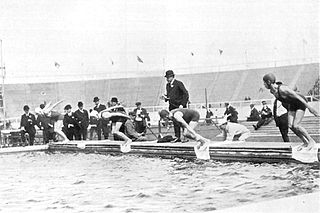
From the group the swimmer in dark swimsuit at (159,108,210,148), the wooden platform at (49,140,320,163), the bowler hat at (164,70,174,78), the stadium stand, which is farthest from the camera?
the swimmer in dark swimsuit at (159,108,210,148)

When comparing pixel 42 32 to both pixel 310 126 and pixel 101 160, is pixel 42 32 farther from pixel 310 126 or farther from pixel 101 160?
pixel 310 126

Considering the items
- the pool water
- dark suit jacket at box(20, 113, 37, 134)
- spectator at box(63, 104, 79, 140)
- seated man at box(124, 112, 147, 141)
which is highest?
dark suit jacket at box(20, 113, 37, 134)

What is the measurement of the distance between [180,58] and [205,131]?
30.1 inches

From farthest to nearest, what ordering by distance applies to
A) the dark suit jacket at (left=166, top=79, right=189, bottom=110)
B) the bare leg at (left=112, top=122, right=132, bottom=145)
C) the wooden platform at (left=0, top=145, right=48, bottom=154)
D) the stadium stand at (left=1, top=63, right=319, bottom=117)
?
1. the bare leg at (left=112, top=122, right=132, bottom=145)
2. the dark suit jacket at (left=166, top=79, right=189, bottom=110)
3. the wooden platform at (left=0, top=145, right=48, bottom=154)
4. the stadium stand at (left=1, top=63, right=319, bottom=117)

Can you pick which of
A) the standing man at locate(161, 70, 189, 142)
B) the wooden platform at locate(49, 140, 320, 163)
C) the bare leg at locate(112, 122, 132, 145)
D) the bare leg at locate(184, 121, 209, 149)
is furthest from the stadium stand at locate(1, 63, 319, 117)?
the bare leg at locate(112, 122, 132, 145)

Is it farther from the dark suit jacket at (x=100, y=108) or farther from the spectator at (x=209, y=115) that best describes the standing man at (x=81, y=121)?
the spectator at (x=209, y=115)

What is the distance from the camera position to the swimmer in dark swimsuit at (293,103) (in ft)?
12.4

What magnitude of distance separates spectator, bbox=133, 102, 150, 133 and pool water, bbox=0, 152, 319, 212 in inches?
13.8

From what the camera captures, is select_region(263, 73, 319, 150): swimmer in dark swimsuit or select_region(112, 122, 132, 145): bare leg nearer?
select_region(263, 73, 319, 150): swimmer in dark swimsuit

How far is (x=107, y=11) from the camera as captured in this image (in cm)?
324

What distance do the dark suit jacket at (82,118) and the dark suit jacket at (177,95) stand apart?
66 cm

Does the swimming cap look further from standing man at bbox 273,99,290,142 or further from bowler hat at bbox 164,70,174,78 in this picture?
standing man at bbox 273,99,290,142

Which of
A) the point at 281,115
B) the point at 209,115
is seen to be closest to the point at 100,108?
the point at 209,115

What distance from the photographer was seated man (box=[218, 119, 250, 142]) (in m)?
4.12
